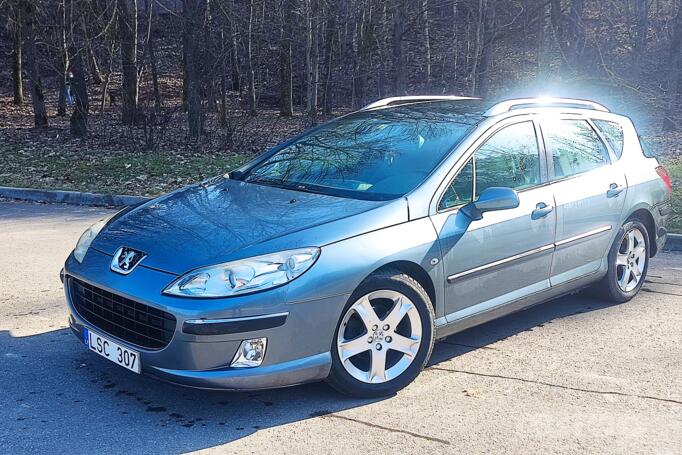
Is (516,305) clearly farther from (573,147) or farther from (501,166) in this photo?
(573,147)

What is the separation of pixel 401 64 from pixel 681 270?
11.3 m

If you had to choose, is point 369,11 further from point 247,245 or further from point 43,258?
point 247,245

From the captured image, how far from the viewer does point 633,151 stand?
6.11m

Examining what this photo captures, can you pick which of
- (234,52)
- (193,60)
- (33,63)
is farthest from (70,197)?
(234,52)

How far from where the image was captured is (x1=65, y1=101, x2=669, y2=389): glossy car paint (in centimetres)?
369

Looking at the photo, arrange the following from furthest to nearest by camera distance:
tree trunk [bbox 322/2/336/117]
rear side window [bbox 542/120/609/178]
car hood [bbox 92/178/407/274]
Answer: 1. tree trunk [bbox 322/2/336/117]
2. rear side window [bbox 542/120/609/178]
3. car hood [bbox 92/178/407/274]

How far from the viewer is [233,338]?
3643mm

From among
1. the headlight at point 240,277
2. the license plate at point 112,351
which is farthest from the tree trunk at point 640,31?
A: the license plate at point 112,351

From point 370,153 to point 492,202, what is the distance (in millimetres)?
921

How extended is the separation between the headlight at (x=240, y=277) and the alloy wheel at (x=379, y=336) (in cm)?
43

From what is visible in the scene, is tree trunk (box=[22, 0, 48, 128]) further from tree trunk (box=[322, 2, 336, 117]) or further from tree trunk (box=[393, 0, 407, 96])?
tree trunk (box=[393, 0, 407, 96])

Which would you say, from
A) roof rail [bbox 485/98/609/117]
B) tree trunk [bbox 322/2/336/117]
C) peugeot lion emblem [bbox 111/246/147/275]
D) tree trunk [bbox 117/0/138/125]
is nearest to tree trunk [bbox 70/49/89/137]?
tree trunk [bbox 117/0/138/125]

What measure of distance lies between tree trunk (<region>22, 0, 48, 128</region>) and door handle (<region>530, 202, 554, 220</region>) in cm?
1709

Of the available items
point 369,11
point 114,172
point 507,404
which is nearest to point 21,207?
point 114,172
